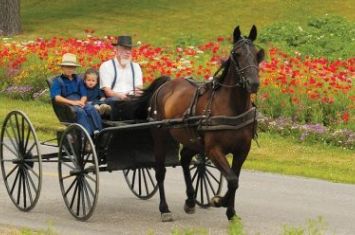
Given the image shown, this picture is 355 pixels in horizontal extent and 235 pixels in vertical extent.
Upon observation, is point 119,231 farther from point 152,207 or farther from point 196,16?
point 196,16

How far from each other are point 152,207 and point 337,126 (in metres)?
5.79

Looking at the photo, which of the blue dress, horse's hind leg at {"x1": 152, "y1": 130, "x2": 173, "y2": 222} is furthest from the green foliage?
horse's hind leg at {"x1": 152, "y1": 130, "x2": 173, "y2": 222}

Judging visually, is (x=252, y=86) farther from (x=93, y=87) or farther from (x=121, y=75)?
(x=93, y=87)

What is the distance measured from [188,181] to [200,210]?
0.46 meters

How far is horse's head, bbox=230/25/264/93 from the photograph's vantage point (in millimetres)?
9570

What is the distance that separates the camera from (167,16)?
34.2 metres

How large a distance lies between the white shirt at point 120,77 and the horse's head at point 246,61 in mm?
2251

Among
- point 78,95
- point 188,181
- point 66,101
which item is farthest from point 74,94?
point 188,181

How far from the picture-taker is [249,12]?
3409 centimetres

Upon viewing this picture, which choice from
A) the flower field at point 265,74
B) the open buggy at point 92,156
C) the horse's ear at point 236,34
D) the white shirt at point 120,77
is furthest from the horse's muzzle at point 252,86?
the flower field at point 265,74

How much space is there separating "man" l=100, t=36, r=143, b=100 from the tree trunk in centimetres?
2008

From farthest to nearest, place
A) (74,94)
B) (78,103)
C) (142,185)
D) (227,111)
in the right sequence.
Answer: (142,185) → (74,94) → (78,103) → (227,111)

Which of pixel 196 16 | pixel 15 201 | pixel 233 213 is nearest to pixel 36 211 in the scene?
pixel 15 201

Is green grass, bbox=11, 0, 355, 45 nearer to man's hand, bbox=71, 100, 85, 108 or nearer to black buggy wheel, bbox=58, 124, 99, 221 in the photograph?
man's hand, bbox=71, 100, 85, 108
